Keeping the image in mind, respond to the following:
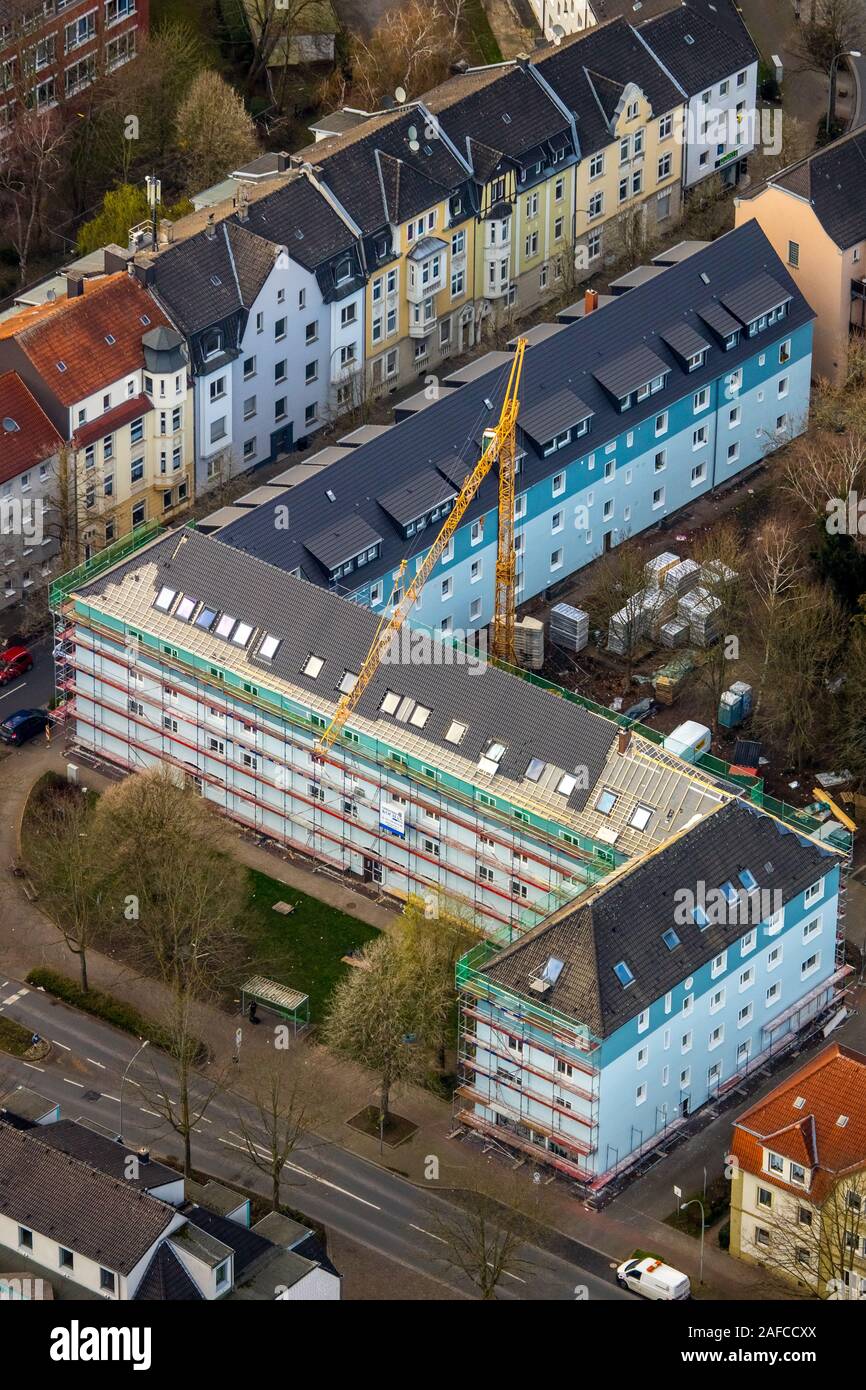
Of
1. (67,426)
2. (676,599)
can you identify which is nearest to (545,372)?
(676,599)

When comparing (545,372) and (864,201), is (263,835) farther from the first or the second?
(864,201)

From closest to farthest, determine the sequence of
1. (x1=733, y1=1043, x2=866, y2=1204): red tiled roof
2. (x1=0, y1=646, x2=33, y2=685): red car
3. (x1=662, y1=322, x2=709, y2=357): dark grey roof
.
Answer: (x1=733, y1=1043, x2=866, y2=1204): red tiled roof, (x1=0, y1=646, x2=33, y2=685): red car, (x1=662, y1=322, x2=709, y2=357): dark grey roof

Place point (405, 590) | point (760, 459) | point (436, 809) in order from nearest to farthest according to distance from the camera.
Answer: point (436, 809) → point (405, 590) → point (760, 459)

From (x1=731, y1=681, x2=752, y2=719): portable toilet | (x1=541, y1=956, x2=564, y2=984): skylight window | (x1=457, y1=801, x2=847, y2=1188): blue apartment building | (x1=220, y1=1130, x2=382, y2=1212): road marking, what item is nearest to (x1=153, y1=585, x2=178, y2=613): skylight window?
(x1=457, y1=801, x2=847, y2=1188): blue apartment building

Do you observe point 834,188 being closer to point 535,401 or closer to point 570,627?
point 535,401

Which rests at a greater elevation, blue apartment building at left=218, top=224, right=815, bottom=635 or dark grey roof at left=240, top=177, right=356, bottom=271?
dark grey roof at left=240, top=177, right=356, bottom=271

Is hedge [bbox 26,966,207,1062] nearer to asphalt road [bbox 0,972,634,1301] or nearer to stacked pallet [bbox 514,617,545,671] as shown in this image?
asphalt road [bbox 0,972,634,1301]

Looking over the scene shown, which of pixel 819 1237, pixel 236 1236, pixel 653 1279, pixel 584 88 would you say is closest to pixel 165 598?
pixel 236 1236
